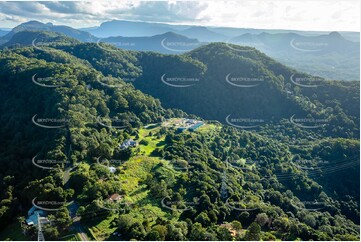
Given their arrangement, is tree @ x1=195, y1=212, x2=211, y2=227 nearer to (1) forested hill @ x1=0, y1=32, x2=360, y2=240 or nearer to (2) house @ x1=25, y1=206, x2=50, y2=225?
(1) forested hill @ x1=0, y1=32, x2=360, y2=240

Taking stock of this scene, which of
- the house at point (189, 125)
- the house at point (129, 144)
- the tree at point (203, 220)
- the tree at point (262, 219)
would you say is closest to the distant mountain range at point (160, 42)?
the house at point (189, 125)

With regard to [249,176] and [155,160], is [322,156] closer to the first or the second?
[249,176]

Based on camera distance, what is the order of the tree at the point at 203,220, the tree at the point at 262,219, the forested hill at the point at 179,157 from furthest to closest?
the tree at the point at 262,219 → the forested hill at the point at 179,157 → the tree at the point at 203,220

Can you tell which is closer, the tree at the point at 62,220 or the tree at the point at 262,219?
the tree at the point at 62,220

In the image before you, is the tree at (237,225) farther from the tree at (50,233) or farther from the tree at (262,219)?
the tree at (50,233)

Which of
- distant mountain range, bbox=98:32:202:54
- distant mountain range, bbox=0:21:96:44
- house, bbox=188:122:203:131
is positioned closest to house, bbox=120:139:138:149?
house, bbox=188:122:203:131

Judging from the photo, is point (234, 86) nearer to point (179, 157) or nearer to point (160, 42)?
point (179, 157)

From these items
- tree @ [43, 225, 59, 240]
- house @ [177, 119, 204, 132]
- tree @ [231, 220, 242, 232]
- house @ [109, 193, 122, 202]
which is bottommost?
house @ [177, 119, 204, 132]

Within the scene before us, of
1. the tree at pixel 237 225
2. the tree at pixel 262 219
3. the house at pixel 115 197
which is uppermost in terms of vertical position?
the house at pixel 115 197

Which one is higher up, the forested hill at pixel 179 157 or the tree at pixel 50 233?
the tree at pixel 50 233

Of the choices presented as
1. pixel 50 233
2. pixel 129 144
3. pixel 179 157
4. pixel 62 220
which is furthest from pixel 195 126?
pixel 50 233
